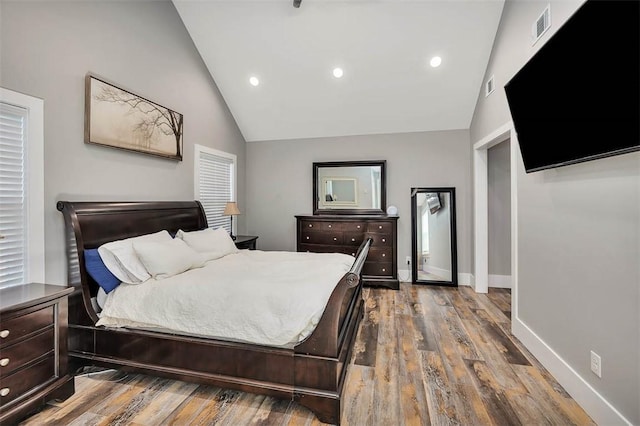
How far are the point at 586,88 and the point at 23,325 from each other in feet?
11.8

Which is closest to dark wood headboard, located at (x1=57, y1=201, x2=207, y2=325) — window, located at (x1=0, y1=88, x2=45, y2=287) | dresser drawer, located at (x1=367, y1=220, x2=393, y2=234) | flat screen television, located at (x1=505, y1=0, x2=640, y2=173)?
window, located at (x1=0, y1=88, x2=45, y2=287)

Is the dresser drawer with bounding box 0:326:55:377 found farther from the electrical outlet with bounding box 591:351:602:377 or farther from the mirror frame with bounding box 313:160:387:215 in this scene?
the mirror frame with bounding box 313:160:387:215

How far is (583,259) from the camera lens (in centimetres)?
192

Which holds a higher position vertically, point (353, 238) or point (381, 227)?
point (381, 227)

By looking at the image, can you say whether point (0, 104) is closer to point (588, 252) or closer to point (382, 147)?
point (588, 252)

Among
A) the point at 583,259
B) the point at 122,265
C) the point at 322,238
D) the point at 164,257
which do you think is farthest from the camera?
the point at 322,238

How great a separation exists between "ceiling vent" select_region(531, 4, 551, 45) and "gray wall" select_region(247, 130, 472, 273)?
7.69 ft

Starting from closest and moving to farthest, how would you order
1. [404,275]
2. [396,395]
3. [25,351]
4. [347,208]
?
[25,351] → [396,395] → [404,275] → [347,208]

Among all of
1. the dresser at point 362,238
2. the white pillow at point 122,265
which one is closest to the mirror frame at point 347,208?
the dresser at point 362,238

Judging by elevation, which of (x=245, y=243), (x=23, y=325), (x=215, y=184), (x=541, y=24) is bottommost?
(x=23, y=325)

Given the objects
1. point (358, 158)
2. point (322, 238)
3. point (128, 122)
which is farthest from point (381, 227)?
point (128, 122)

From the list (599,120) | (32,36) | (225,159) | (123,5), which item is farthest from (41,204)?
(599,120)

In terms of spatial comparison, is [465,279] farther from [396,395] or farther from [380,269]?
[396,395]

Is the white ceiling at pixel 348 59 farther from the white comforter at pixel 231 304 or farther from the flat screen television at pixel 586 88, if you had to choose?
the white comforter at pixel 231 304
